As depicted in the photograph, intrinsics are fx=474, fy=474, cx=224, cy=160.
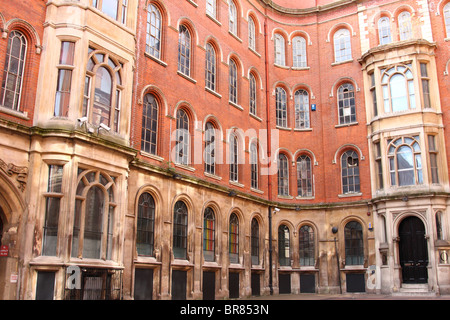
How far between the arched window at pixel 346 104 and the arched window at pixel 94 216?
17018 millimetres

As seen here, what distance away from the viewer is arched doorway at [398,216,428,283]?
23719mm

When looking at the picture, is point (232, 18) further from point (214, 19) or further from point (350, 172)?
point (350, 172)

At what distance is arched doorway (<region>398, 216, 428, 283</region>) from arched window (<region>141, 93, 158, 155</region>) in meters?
13.9

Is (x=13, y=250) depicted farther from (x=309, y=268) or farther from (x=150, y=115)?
(x=309, y=268)

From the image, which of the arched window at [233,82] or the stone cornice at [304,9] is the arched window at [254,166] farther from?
the stone cornice at [304,9]

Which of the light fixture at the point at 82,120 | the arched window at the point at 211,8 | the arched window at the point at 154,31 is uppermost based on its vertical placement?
the arched window at the point at 211,8

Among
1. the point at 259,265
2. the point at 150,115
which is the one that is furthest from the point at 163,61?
the point at 259,265

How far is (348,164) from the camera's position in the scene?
90.9ft

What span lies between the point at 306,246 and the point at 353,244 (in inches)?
104

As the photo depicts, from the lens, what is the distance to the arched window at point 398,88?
2572 cm

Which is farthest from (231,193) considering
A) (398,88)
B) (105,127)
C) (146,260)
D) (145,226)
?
(398,88)

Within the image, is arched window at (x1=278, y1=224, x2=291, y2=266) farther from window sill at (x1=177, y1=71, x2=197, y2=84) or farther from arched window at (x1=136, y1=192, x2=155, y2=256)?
arched window at (x1=136, y1=192, x2=155, y2=256)

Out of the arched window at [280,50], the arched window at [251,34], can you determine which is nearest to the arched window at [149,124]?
the arched window at [251,34]

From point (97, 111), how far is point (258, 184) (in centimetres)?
1292
